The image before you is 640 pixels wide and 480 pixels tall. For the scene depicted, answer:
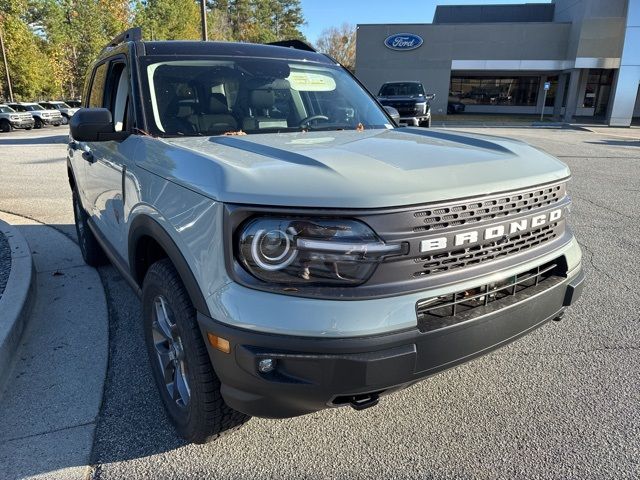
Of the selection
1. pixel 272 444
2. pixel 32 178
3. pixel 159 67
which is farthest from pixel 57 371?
pixel 32 178

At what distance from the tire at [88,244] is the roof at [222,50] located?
2006 millimetres

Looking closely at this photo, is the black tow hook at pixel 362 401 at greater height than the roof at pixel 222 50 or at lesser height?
lesser

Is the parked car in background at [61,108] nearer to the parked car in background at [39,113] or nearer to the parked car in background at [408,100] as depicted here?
the parked car in background at [39,113]

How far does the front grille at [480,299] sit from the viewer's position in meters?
1.91

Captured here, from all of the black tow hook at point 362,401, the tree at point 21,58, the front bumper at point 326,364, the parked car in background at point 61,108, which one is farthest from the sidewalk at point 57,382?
the tree at point 21,58

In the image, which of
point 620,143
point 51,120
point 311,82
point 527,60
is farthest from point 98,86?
point 527,60

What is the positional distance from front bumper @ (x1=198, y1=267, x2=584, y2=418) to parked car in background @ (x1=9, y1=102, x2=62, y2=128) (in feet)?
113

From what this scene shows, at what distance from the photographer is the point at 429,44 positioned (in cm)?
3450

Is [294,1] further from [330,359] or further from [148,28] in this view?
[330,359]

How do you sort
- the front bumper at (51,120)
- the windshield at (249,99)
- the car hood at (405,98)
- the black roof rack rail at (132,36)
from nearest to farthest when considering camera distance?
the windshield at (249,99) < the black roof rack rail at (132,36) < the car hood at (405,98) < the front bumper at (51,120)

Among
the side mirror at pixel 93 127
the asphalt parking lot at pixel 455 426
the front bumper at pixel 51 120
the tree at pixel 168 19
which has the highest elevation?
the tree at pixel 168 19

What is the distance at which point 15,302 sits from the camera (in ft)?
11.8

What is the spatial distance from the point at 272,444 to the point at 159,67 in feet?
7.63

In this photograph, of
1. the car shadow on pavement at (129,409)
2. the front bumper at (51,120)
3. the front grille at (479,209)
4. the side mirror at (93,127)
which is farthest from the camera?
the front bumper at (51,120)
